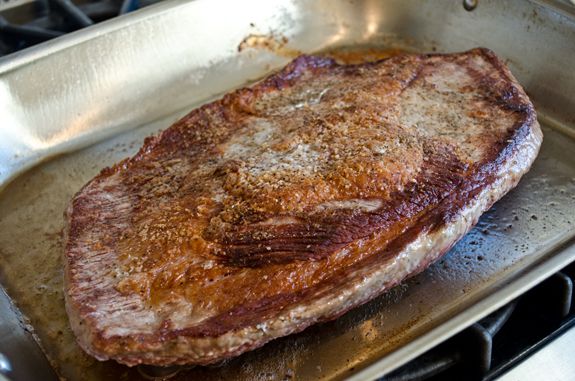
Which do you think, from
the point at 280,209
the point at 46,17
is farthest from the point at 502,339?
the point at 46,17

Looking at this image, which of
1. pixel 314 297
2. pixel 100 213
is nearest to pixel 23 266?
pixel 100 213

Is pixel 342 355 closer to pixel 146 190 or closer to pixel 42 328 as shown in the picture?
pixel 146 190

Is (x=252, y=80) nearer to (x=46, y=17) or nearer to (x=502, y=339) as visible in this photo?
(x=46, y=17)

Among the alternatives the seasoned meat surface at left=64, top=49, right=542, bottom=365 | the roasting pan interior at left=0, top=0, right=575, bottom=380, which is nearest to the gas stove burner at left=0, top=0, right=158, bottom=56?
the roasting pan interior at left=0, top=0, right=575, bottom=380

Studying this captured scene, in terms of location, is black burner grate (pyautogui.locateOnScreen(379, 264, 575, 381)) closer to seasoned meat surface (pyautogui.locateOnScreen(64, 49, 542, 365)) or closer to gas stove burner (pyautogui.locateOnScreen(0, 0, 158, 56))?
seasoned meat surface (pyautogui.locateOnScreen(64, 49, 542, 365))

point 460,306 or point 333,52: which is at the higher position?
point 333,52
